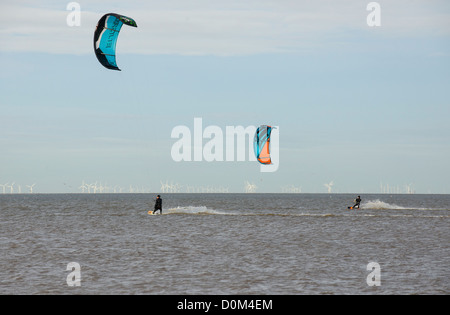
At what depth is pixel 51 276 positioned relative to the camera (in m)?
19.8

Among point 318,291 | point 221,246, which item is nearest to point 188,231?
point 221,246

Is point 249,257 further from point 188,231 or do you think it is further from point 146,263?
point 188,231

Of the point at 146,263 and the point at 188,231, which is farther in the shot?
the point at 188,231

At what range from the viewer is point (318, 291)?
1728 cm

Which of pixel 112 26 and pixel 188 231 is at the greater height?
pixel 112 26

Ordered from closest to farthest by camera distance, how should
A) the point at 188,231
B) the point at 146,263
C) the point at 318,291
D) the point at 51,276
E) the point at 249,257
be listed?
the point at 318,291 → the point at 51,276 → the point at 146,263 → the point at 249,257 → the point at 188,231

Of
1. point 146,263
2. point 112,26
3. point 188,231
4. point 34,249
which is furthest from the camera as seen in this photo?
point 188,231

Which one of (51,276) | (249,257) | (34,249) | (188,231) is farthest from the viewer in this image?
(188,231)

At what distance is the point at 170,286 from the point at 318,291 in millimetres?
4447
